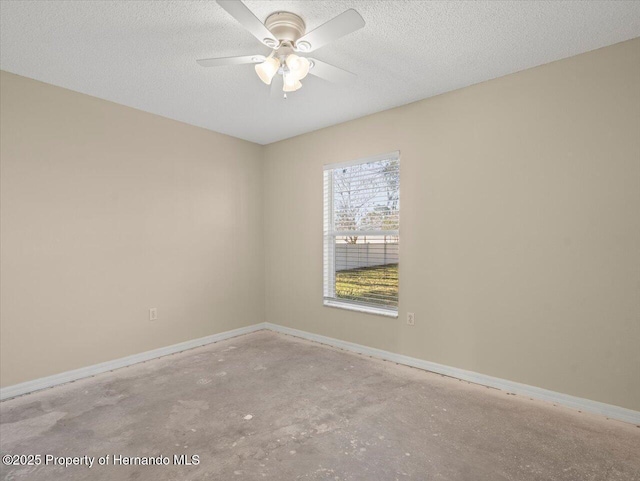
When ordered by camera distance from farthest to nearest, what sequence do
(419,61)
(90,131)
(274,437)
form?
(90,131), (419,61), (274,437)

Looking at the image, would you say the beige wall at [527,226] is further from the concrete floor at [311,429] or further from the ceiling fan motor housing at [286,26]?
the ceiling fan motor housing at [286,26]

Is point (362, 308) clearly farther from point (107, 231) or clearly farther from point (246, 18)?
point (246, 18)

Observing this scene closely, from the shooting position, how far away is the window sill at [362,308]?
3400mm

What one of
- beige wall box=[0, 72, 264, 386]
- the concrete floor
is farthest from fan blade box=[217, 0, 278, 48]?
the concrete floor

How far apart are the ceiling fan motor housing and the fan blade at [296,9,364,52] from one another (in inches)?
6.1

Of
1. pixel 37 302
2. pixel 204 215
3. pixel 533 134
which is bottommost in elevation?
pixel 37 302

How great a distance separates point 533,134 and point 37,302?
4114 mm

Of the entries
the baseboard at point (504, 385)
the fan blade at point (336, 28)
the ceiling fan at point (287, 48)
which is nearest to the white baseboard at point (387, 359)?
the baseboard at point (504, 385)

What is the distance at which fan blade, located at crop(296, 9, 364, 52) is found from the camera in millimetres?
1594

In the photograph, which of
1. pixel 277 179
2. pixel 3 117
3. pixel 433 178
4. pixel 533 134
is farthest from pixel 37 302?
pixel 533 134

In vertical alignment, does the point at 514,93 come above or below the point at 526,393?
above

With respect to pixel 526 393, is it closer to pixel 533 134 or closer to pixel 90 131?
pixel 533 134

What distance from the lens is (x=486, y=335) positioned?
2783mm

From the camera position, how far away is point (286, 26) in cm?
198
